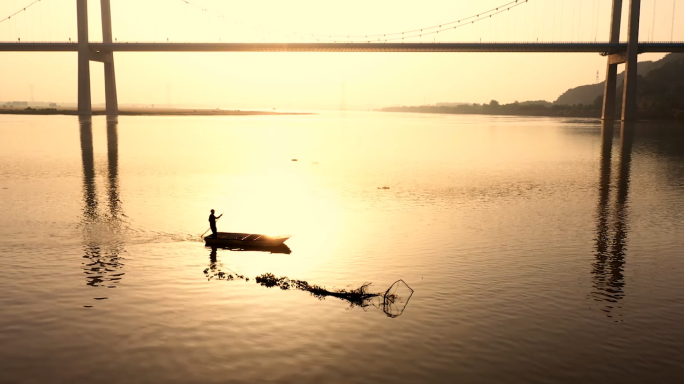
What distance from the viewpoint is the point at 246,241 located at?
23688 mm

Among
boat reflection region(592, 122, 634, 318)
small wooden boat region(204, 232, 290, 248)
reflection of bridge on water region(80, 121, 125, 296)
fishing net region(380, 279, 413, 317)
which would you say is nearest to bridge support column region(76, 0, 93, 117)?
reflection of bridge on water region(80, 121, 125, 296)

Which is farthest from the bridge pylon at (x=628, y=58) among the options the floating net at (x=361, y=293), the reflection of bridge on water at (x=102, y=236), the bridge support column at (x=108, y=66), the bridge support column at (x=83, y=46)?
the floating net at (x=361, y=293)

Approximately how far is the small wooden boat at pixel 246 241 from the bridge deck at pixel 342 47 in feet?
334

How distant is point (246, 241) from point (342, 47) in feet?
346

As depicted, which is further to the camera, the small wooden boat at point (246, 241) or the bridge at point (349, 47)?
the bridge at point (349, 47)

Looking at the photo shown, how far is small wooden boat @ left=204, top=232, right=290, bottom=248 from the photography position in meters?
23.5

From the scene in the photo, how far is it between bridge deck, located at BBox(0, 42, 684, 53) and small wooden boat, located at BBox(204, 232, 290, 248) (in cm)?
10195

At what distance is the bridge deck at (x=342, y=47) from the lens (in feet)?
386

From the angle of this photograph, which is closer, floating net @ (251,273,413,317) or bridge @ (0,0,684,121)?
floating net @ (251,273,413,317)

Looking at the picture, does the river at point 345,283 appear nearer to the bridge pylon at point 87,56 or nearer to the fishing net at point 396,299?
the fishing net at point 396,299

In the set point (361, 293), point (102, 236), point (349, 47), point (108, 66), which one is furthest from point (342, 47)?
point (361, 293)

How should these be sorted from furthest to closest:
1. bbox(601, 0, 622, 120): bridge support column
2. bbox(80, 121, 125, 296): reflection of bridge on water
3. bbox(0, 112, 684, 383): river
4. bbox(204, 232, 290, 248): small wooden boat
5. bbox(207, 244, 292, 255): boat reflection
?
Answer: bbox(601, 0, 622, 120): bridge support column → bbox(204, 232, 290, 248): small wooden boat → bbox(207, 244, 292, 255): boat reflection → bbox(80, 121, 125, 296): reflection of bridge on water → bbox(0, 112, 684, 383): river

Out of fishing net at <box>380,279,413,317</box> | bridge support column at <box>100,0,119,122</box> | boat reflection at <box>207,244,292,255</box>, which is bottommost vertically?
boat reflection at <box>207,244,292,255</box>

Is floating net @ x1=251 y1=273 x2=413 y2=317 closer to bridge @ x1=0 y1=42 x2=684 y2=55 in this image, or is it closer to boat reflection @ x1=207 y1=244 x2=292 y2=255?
boat reflection @ x1=207 y1=244 x2=292 y2=255
